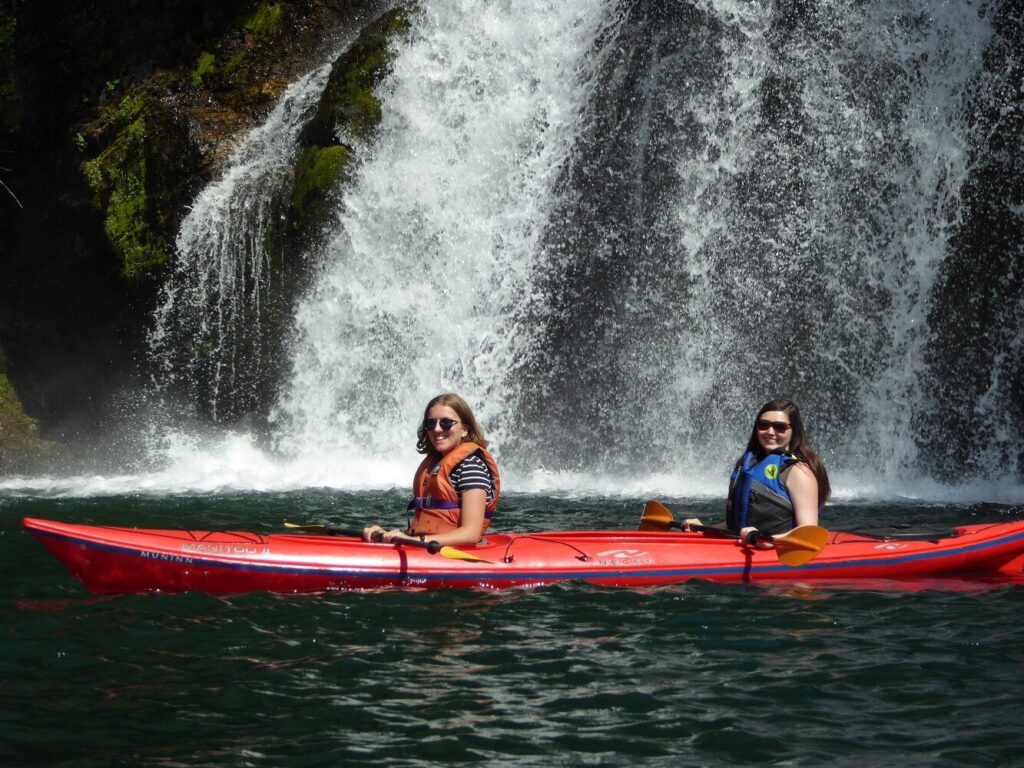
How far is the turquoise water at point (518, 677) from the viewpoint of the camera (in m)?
4.02

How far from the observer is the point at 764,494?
660 cm

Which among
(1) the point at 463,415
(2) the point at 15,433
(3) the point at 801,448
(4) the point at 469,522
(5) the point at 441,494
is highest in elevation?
(2) the point at 15,433

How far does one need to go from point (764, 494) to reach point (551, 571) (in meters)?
1.31

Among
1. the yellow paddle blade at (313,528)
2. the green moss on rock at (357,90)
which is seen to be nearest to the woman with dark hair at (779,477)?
the yellow paddle blade at (313,528)

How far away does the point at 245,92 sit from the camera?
16.7 meters

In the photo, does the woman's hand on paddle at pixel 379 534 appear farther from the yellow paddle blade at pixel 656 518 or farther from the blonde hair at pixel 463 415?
the yellow paddle blade at pixel 656 518

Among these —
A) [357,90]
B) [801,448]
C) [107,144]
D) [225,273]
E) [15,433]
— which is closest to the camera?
[801,448]

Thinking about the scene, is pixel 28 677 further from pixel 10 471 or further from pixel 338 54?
pixel 338 54

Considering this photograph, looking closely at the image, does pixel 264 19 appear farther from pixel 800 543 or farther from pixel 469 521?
pixel 800 543

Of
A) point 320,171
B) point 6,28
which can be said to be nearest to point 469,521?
point 320,171

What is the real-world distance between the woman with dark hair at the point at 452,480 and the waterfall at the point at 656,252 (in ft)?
18.4

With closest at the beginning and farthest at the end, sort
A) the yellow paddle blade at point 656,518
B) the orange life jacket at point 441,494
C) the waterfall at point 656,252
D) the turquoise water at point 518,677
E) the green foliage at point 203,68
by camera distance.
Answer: the turquoise water at point 518,677
the orange life jacket at point 441,494
the yellow paddle blade at point 656,518
the waterfall at point 656,252
the green foliage at point 203,68

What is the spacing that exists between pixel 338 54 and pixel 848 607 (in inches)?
529

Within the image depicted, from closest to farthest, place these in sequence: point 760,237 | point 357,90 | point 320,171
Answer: point 760,237, point 320,171, point 357,90
